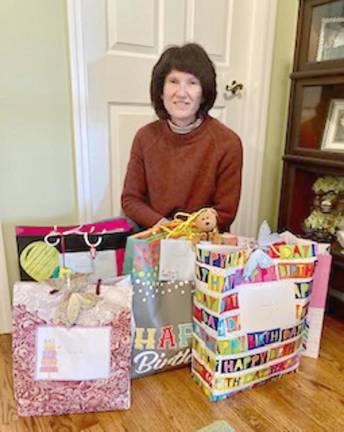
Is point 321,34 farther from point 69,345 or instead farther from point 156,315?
point 69,345

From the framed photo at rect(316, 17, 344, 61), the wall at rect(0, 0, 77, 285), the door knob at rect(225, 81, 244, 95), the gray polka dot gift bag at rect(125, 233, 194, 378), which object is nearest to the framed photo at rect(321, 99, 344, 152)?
the framed photo at rect(316, 17, 344, 61)

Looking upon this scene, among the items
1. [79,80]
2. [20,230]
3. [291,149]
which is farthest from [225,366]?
[79,80]

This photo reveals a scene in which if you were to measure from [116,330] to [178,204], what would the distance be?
1.67 ft

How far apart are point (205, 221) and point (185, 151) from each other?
0.28 meters

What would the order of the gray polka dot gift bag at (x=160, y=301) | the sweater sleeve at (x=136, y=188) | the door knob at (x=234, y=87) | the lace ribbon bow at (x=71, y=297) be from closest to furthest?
the lace ribbon bow at (x=71, y=297) → the gray polka dot gift bag at (x=160, y=301) → the sweater sleeve at (x=136, y=188) → the door knob at (x=234, y=87)

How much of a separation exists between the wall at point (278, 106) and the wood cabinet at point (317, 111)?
0.70ft

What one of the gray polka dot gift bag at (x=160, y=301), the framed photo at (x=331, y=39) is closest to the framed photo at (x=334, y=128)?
the framed photo at (x=331, y=39)

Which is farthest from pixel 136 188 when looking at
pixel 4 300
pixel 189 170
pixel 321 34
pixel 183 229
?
pixel 321 34

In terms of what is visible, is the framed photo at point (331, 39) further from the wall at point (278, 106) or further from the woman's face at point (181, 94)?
the woman's face at point (181, 94)

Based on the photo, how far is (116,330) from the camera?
3.29 feet

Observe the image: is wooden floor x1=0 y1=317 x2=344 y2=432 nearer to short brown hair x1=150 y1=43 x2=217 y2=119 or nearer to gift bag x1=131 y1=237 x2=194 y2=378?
gift bag x1=131 y1=237 x2=194 y2=378

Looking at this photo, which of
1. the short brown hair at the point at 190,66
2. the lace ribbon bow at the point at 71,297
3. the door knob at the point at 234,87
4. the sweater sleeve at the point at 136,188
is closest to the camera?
the lace ribbon bow at the point at 71,297

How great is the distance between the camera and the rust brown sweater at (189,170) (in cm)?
129

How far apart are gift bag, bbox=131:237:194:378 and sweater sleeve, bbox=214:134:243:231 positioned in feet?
0.99
